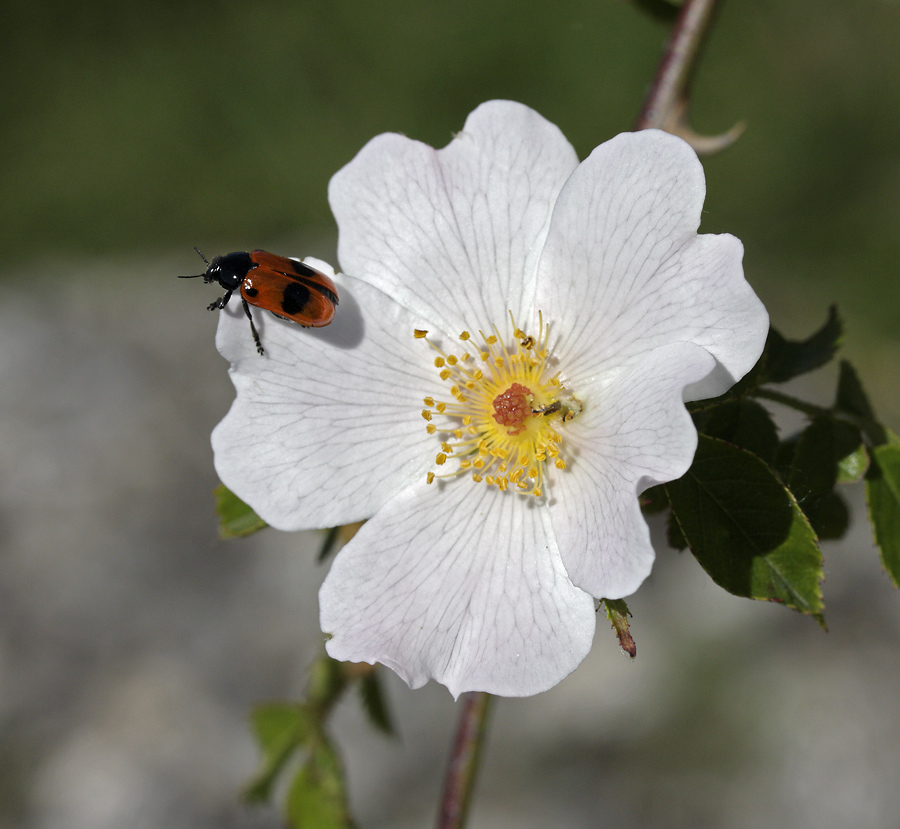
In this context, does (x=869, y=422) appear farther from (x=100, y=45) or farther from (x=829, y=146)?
(x=100, y=45)

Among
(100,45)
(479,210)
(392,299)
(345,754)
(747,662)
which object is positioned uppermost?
(479,210)

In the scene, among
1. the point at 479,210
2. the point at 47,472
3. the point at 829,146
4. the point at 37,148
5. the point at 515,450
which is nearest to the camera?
the point at 479,210

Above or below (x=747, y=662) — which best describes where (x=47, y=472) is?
below

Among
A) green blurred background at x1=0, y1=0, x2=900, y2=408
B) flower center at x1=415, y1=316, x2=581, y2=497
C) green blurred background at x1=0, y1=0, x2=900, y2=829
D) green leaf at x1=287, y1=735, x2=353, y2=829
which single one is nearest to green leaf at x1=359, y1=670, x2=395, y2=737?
green leaf at x1=287, y1=735, x2=353, y2=829

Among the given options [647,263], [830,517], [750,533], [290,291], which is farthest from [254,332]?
[830,517]

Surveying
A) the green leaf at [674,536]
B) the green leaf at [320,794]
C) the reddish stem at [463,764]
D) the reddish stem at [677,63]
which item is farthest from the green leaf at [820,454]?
the green leaf at [320,794]

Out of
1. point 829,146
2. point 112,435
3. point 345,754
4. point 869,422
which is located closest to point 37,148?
point 112,435

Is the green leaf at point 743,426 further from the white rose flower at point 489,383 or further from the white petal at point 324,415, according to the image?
the white petal at point 324,415
